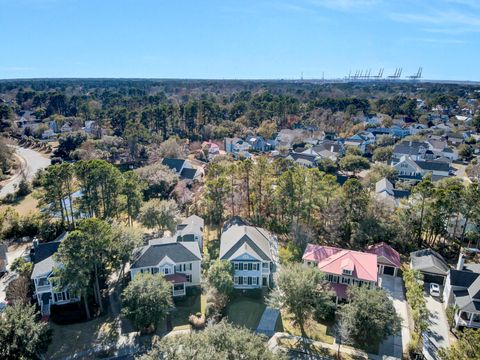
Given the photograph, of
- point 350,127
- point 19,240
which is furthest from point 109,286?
point 350,127

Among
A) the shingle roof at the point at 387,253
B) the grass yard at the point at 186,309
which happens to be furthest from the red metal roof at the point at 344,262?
the grass yard at the point at 186,309

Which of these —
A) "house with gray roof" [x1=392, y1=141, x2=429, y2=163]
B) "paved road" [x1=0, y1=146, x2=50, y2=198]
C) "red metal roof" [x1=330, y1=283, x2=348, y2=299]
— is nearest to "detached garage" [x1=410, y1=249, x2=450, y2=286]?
"red metal roof" [x1=330, y1=283, x2=348, y2=299]

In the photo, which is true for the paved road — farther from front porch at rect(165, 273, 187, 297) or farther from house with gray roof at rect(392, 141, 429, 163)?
house with gray roof at rect(392, 141, 429, 163)

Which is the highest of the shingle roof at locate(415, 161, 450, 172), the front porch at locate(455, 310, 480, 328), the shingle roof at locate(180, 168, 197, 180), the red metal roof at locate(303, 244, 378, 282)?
the shingle roof at locate(415, 161, 450, 172)

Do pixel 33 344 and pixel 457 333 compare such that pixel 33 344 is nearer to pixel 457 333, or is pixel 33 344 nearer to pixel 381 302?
pixel 381 302

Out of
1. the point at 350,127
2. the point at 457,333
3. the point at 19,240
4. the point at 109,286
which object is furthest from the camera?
the point at 350,127

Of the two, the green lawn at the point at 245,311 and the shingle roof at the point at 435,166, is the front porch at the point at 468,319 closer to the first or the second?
the green lawn at the point at 245,311

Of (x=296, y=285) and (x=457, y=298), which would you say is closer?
(x=296, y=285)
